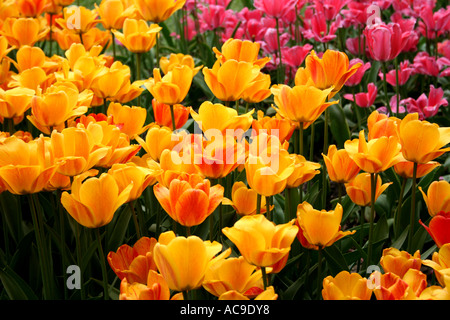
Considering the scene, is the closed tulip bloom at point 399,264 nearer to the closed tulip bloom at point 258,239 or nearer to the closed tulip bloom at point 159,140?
the closed tulip bloom at point 258,239

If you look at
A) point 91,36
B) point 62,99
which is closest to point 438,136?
point 62,99

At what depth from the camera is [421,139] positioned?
1.16 m

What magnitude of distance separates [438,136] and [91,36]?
1670 mm

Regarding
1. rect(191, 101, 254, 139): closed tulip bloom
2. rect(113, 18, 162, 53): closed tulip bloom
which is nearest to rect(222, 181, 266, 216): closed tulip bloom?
rect(191, 101, 254, 139): closed tulip bloom

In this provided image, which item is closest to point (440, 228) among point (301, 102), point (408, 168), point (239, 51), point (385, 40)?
point (408, 168)

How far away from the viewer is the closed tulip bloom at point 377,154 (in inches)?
46.3

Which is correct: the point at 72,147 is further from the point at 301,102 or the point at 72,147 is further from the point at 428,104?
the point at 428,104

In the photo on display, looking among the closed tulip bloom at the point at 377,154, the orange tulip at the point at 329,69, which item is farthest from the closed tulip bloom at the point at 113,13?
the closed tulip bloom at the point at 377,154

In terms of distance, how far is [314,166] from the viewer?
4.21ft

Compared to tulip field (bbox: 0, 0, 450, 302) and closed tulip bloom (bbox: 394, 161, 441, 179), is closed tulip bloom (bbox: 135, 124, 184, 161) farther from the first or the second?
closed tulip bloom (bbox: 394, 161, 441, 179)

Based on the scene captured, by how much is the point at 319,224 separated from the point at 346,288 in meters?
0.13

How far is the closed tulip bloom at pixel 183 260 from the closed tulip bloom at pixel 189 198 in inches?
5.5
